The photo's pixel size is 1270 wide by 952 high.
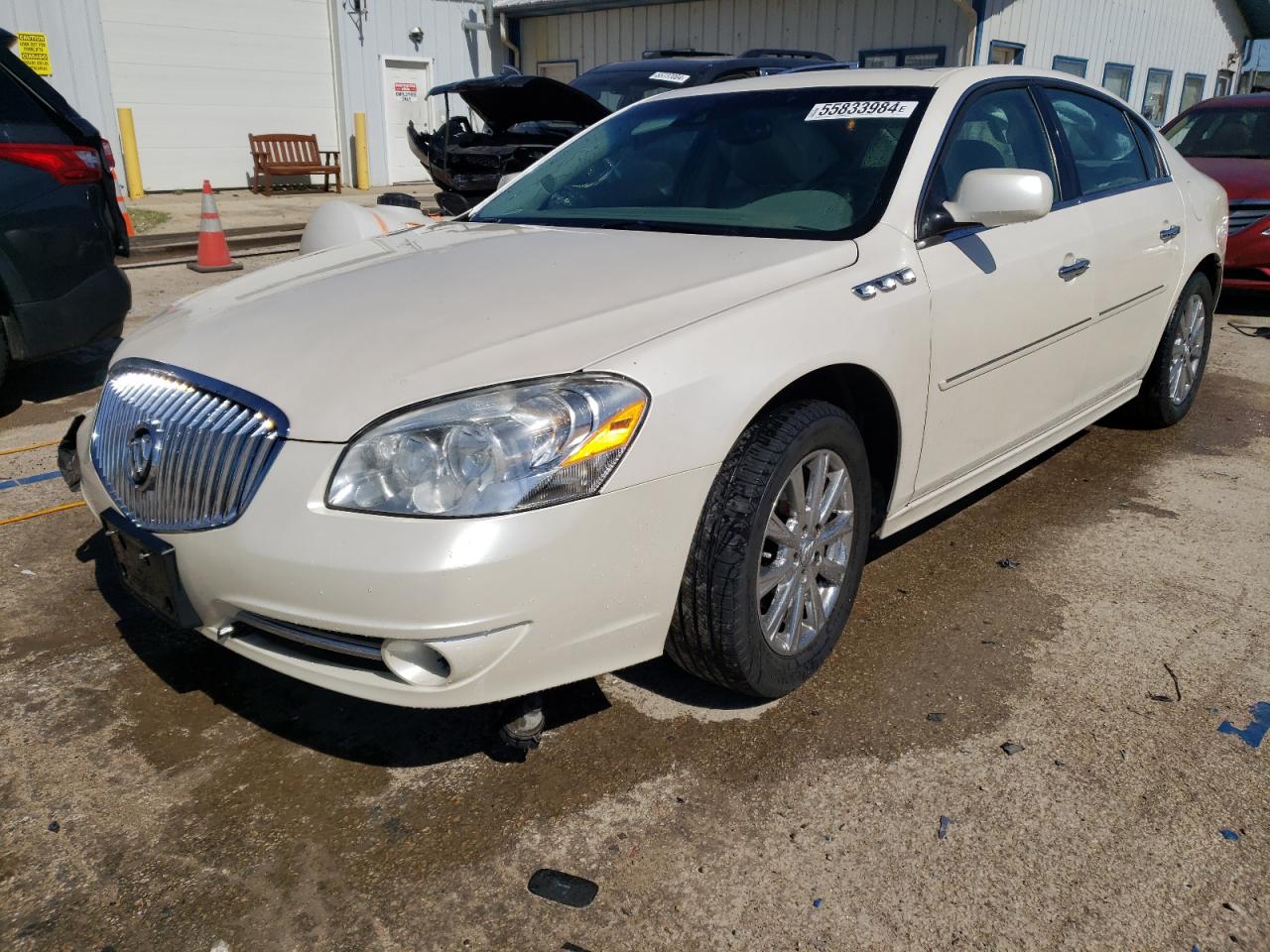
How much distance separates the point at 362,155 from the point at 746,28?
22.2 ft

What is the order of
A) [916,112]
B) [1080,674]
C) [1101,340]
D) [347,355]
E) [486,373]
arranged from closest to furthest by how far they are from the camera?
[486,373] < [347,355] < [1080,674] < [916,112] < [1101,340]

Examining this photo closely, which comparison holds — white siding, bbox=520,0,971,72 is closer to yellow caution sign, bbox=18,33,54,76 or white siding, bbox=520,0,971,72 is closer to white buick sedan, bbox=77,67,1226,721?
yellow caution sign, bbox=18,33,54,76

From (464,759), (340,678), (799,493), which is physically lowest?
(464,759)

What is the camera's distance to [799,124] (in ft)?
10.8

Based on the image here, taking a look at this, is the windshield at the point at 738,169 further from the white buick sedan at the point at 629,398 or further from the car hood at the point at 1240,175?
the car hood at the point at 1240,175

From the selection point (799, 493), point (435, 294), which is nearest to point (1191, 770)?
point (799, 493)

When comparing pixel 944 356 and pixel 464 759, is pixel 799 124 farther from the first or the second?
pixel 464 759

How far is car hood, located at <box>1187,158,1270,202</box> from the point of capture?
7.68 m

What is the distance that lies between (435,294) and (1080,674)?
199 cm

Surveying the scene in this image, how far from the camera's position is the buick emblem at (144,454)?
230cm

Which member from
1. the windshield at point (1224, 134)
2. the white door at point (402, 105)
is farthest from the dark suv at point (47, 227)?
the white door at point (402, 105)

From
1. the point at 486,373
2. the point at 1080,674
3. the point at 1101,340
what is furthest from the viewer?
the point at 1101,340

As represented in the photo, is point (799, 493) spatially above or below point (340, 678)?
above

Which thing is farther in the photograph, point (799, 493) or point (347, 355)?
point (799, 493)
